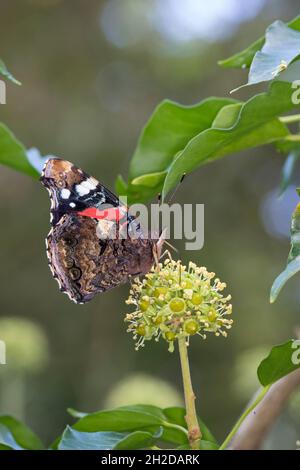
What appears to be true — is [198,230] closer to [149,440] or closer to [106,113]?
[149,440]

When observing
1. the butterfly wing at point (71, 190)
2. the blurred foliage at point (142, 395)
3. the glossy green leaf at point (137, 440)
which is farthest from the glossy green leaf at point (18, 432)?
the blurred foliage at point (142, 395)

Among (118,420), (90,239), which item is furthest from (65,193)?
(118,420)

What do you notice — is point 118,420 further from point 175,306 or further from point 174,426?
point 175,306

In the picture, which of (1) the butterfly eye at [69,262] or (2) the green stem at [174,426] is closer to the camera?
(2) the green stem at [174,426]

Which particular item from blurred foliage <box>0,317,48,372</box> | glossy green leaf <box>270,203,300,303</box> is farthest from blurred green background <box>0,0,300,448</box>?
glossy green leaf <box>270,203,300,303</box>

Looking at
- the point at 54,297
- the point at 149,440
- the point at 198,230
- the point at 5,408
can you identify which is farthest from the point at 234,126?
the point at 54,297

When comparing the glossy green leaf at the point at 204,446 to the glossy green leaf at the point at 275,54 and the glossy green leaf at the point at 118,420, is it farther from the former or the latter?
the glossy green leaf at the point at 275,54
